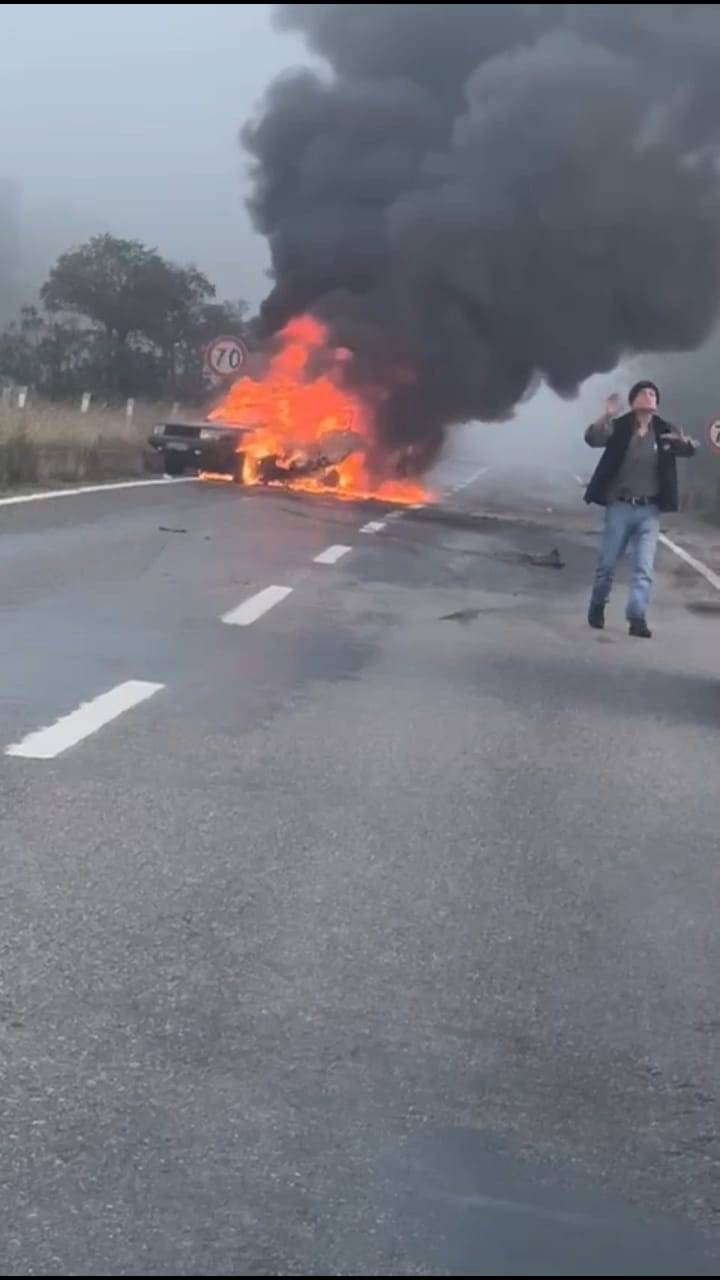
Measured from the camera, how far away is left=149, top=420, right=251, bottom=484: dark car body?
27.5 meters

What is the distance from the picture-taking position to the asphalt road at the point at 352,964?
10.8ft

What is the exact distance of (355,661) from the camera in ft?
33.6

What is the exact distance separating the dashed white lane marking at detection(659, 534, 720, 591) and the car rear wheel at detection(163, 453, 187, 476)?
761 cm

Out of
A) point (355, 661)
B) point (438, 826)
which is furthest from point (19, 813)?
point (355, 661)

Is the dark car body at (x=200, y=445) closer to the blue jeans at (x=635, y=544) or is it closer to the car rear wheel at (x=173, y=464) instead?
the car rear wheel at (x=173, y=464)

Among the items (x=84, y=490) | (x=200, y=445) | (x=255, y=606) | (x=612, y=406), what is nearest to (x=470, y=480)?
(x=200, y=445)

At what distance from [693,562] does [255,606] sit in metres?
9.34

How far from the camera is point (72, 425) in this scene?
29.6 metres

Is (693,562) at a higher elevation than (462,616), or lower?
lower

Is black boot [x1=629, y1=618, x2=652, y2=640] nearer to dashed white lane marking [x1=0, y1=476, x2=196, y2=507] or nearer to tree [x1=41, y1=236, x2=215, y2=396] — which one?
dashed white lane marking [x1=0, y1=476, x2=196, y2=507]

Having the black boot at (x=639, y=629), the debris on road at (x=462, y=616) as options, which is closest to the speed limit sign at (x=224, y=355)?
the debris on road at (x=462, y=616)

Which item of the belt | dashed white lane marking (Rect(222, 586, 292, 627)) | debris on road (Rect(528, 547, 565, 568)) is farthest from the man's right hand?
debris on road (Rect(528, 547, 565, 568))

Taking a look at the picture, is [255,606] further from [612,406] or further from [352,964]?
[352,964]

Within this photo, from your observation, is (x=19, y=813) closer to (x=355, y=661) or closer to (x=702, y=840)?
(x=702, y=840)
